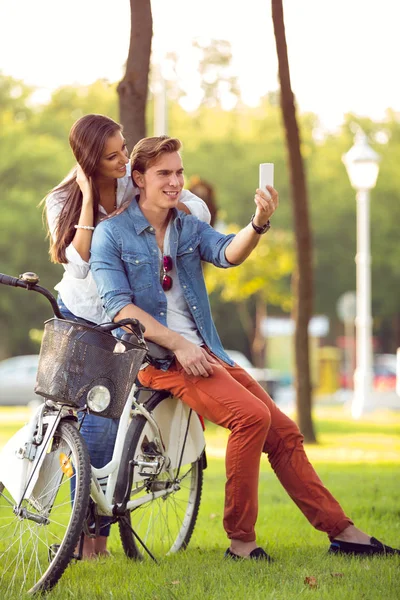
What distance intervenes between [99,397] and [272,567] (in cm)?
110

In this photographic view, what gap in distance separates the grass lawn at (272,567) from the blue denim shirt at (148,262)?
3.03 feet

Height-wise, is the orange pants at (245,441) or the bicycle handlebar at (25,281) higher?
the bicycle handlebar at (25,281)

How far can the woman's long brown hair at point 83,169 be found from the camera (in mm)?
4914

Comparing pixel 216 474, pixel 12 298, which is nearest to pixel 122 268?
pixel 216 474

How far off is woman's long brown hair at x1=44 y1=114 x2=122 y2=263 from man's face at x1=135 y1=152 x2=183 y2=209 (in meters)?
0.25

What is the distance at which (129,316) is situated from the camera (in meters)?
4.75

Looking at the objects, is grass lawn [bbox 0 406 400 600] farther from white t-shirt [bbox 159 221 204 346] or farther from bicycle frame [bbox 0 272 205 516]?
white t-shirt [bbox 159 221 204 346]

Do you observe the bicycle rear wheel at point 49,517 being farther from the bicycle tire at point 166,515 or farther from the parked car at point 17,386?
the parked car at point 17,386

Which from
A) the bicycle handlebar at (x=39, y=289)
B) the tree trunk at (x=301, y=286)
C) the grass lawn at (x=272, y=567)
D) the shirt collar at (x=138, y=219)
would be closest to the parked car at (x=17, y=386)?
the tree trunk at (x=301, y=286)

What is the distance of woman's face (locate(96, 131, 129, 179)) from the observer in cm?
493

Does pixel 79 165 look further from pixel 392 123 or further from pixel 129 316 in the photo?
pixel 392 123

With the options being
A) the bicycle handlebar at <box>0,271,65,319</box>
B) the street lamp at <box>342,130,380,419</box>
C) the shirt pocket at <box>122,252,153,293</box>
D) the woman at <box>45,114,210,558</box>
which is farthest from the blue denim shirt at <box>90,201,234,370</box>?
the street lamp at <box>342,130,380,419</box>

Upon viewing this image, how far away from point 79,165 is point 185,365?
1.02m

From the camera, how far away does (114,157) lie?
4949 millimetres
